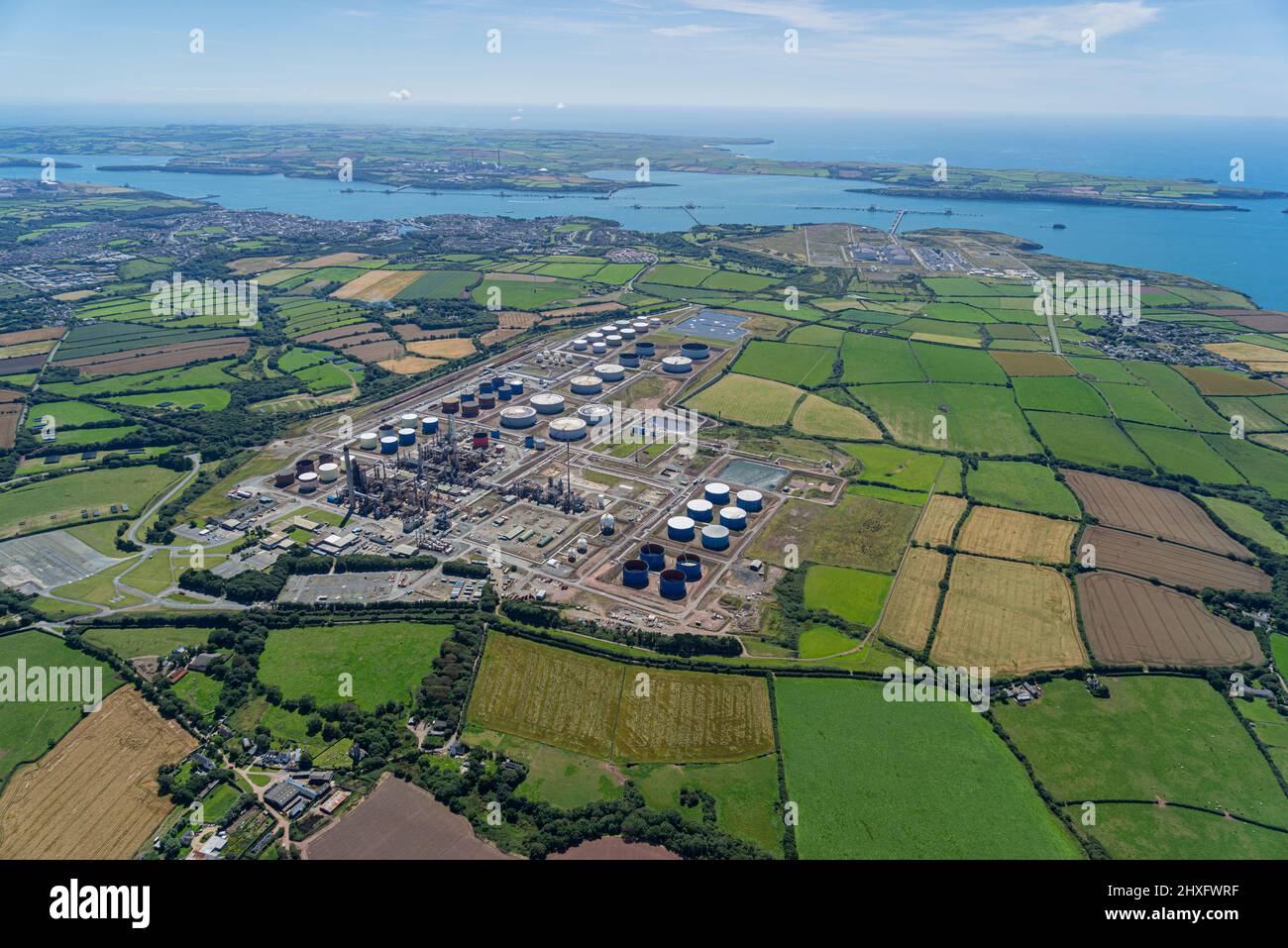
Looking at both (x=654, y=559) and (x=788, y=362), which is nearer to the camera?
(x=654, y=559)

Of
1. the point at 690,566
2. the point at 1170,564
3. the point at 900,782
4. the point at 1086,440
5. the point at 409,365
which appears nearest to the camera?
the point at 900,782

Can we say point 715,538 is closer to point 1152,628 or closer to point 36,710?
point 1152,628

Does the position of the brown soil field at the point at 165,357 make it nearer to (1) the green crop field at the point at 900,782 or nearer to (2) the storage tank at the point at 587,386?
(2) the storage tank at the point at 587,386

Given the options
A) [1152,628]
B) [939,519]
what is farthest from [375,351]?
[1152,628]

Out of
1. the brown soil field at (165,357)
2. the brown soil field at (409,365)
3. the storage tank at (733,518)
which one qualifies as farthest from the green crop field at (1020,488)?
the brown soil field at (165,357)

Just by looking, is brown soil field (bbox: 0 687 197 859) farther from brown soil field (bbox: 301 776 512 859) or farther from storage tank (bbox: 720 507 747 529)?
storage tank (bbox: 720 507 747 529)

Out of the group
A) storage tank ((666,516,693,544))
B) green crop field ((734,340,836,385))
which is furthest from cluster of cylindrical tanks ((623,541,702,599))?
green crop field ((734,340,836,385))
